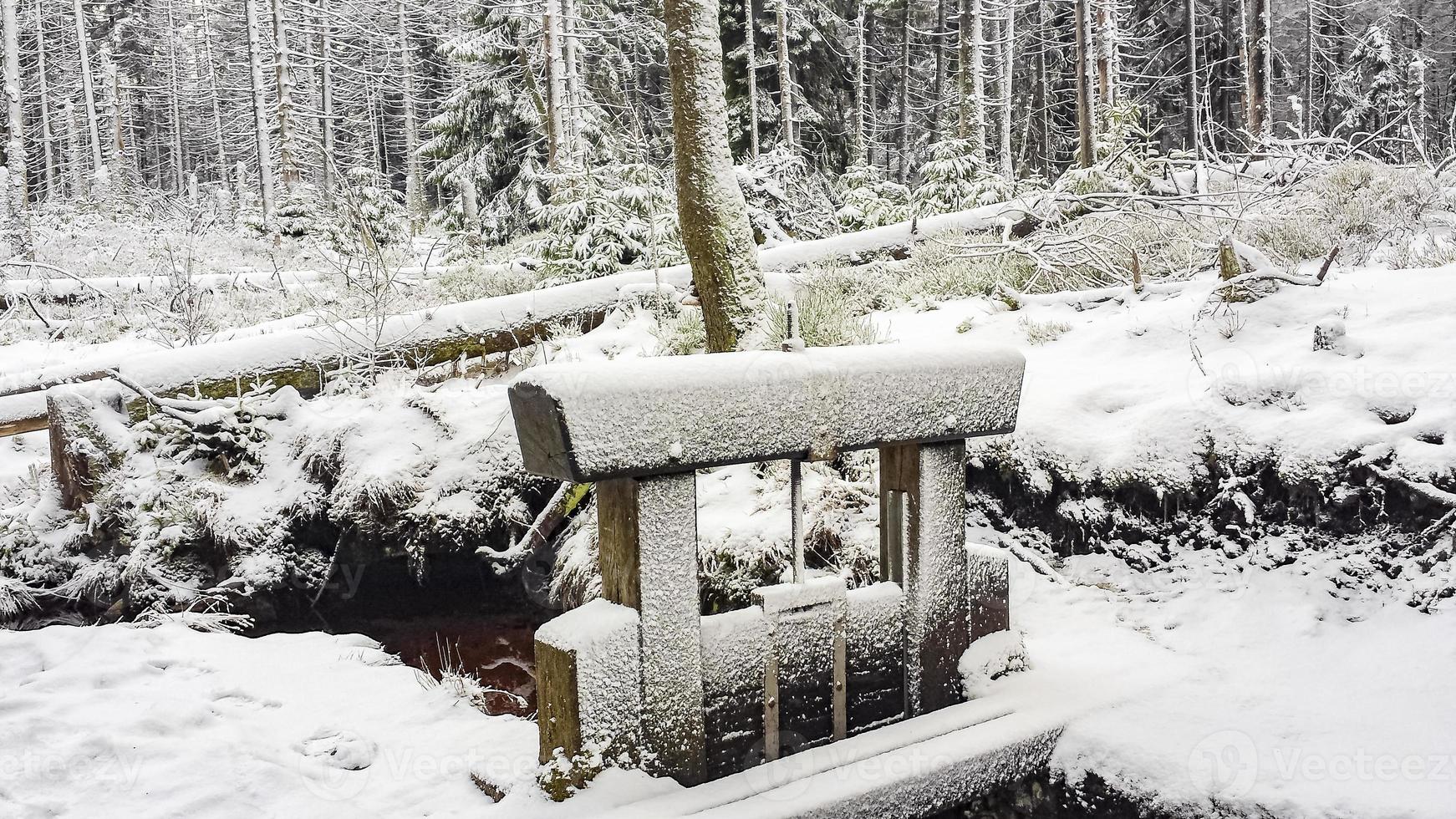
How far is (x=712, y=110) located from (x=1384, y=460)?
4.10 metres

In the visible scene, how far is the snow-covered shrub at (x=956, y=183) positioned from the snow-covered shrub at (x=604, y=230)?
3.93m

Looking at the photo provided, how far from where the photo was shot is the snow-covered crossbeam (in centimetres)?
220

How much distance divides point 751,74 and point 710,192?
13.5 meters

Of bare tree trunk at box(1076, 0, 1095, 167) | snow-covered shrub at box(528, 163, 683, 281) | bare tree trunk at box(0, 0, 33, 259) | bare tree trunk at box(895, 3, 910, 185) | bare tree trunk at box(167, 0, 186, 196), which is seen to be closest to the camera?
snow-covered shrub at box(528, 163, 683, 281)

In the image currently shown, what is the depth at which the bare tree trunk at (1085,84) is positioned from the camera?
10.7 meters

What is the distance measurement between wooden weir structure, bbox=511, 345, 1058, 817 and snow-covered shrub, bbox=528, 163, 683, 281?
6.43 meters

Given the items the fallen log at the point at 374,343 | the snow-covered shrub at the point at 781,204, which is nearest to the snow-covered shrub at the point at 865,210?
the snow-covered shrub at the point at 781,204

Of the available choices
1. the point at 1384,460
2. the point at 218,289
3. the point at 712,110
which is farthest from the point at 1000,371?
the point at 218,289

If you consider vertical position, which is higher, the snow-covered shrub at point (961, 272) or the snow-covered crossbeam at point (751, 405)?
the snow-covered shrub at point (961, 272)

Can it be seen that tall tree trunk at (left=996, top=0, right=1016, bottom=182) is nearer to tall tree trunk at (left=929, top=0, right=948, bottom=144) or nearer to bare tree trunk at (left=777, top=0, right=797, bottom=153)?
tall tree trunk at (left=929, top=0, right=948, bottom=144)

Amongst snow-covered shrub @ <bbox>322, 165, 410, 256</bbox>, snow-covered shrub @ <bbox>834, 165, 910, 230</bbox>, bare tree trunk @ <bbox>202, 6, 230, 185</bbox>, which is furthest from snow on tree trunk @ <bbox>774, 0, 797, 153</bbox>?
bare tree trunk @ <bbox>202, 6, 230, 185</bbox>

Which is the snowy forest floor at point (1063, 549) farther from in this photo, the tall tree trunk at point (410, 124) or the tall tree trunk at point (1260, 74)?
the tall tree trunk at point (410, 124)

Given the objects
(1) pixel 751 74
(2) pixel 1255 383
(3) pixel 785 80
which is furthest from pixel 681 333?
(1) pixel 751 74

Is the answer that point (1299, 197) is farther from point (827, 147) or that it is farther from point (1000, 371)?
point (827, 147)
